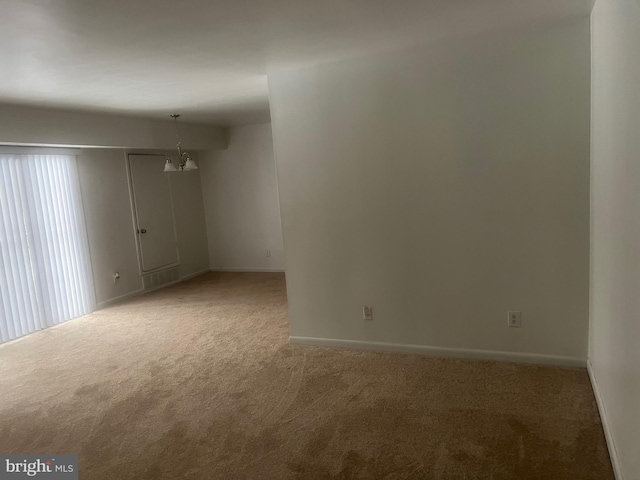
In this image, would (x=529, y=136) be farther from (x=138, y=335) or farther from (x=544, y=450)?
(x=138, y=335)

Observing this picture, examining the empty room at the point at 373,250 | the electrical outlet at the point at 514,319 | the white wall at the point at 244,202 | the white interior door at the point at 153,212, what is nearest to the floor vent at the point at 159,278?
the white interior door at the point at 153,212

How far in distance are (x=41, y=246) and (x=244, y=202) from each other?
10.5ft

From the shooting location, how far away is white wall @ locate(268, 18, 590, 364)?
3.24 meters

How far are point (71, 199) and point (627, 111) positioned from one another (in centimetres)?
579

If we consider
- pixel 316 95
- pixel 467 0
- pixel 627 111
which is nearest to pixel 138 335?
pixel 316 95

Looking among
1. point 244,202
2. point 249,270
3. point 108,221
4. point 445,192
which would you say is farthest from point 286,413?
point 244,202

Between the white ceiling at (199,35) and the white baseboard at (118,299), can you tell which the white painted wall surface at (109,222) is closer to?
the white baseboard at (118,299)

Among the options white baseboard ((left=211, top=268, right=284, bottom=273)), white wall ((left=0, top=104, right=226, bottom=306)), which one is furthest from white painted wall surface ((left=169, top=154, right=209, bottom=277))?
white baseboard ((left=211, top=268, right=284, bottom=273))

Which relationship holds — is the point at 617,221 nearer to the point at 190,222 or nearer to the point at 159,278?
the point at 159,278

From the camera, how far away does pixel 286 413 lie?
309cm

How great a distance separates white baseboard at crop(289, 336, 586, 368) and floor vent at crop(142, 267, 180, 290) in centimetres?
355

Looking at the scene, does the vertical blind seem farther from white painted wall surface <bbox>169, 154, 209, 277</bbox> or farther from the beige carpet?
white painted wall surface <bbox>169, 154, 209, 277</bbox>

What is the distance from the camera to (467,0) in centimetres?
251

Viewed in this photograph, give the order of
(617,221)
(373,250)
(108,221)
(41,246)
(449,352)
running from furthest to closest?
(108,221), (41,246), (373,250), (449,352), (617,221)
